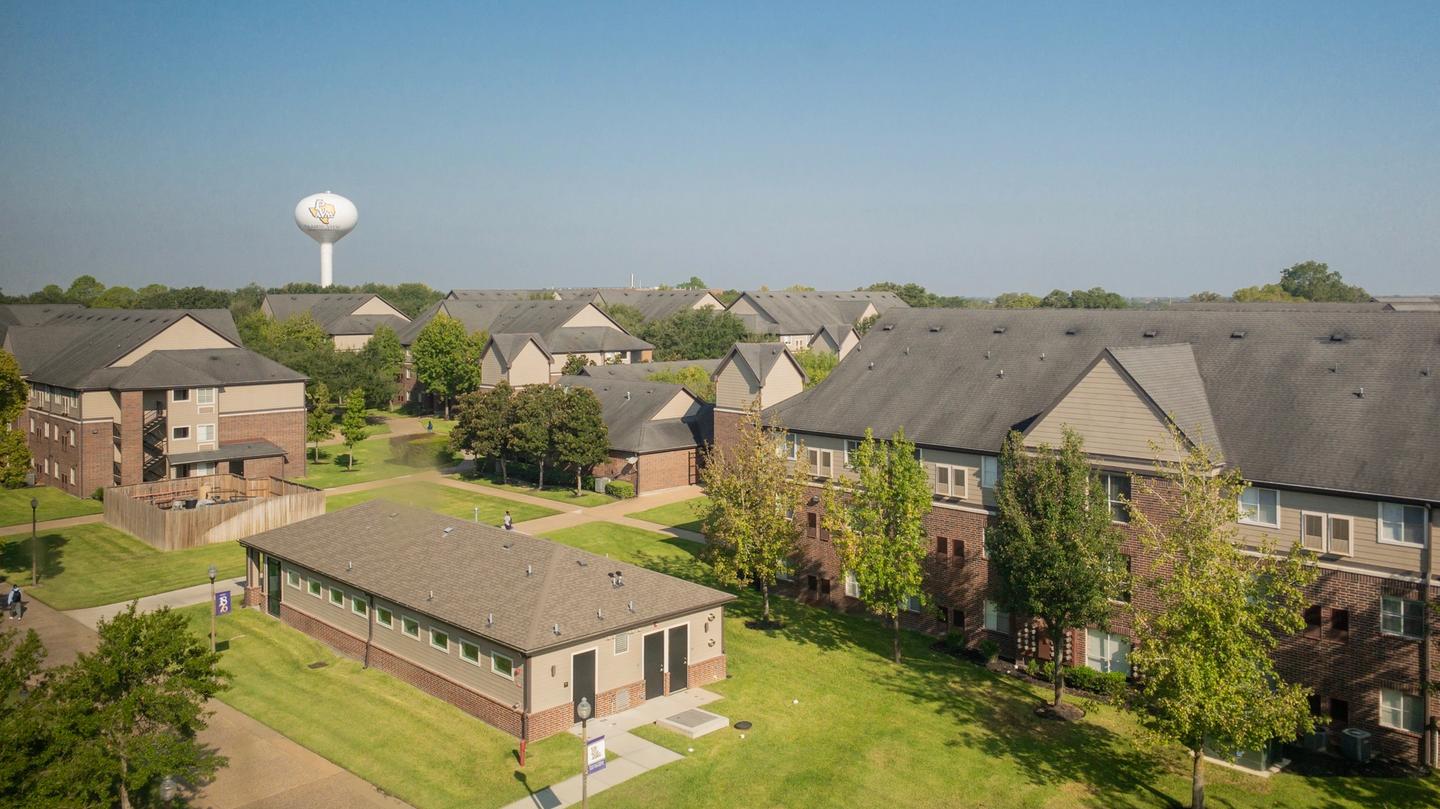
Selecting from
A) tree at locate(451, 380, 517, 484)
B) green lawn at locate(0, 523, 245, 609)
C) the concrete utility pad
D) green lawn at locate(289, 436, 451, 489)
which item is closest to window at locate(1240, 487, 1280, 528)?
the concrete utility pad

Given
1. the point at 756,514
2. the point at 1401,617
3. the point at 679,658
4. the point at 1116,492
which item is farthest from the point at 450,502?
the point at 1401,617

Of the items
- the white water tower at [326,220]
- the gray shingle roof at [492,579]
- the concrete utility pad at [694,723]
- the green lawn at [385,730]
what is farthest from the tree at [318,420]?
the white water tower at [326,220]

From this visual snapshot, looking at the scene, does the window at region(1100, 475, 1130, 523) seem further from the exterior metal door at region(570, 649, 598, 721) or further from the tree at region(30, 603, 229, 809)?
the tree at region(30, 603, 229, 809)

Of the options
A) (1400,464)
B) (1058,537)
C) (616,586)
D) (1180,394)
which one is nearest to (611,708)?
(616,586)

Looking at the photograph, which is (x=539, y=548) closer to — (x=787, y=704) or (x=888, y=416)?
(x=787, y=704)

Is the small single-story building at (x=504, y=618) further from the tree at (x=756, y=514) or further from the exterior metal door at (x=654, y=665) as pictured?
the tree at (x=756, y=514)

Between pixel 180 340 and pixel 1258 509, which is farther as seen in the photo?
pixel 180 340

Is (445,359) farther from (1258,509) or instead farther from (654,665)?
(1258,509)

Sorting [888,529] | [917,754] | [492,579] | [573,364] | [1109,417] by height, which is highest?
[573,364]
